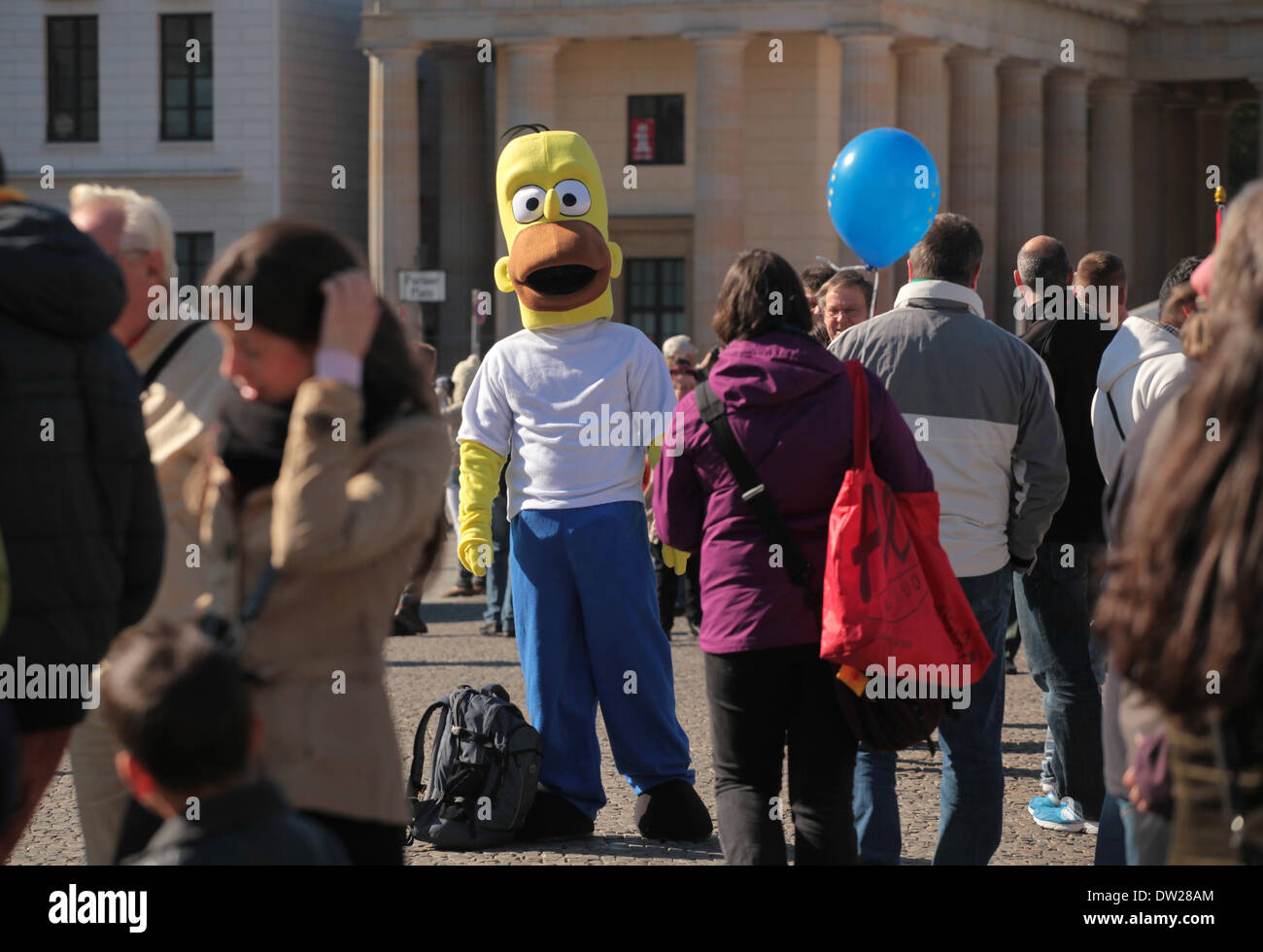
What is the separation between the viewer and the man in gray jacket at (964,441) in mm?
6078

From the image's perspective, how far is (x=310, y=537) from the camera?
3.55 m

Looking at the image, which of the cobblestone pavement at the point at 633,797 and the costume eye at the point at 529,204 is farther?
the costume eye at the point at 529,204

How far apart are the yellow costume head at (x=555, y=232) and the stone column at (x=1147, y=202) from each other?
156 ft

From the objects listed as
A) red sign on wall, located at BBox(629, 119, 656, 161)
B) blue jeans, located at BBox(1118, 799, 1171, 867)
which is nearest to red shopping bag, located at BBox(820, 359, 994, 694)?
blue jeans, located at BBox(1118, 799, 1171, 867)

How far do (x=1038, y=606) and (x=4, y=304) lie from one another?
4326 millimetres

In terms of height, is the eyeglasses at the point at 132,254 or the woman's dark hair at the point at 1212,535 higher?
the eyeglasses at the point at 132,254

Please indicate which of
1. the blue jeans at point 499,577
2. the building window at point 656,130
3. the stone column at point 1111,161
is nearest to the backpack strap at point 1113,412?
the blue jeans at point 499,577

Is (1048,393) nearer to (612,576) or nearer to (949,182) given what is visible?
(612,576)

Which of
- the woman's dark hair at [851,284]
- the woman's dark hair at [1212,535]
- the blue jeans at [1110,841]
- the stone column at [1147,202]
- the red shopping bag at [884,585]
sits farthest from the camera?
the stone column at [1147,202]

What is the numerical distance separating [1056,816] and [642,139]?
36315 millimetres

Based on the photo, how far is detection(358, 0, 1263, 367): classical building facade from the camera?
39781mm

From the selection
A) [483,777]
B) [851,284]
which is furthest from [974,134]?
[483,777]

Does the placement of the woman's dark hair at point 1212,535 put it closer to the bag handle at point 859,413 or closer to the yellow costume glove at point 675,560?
the bag handle at point 859,413
